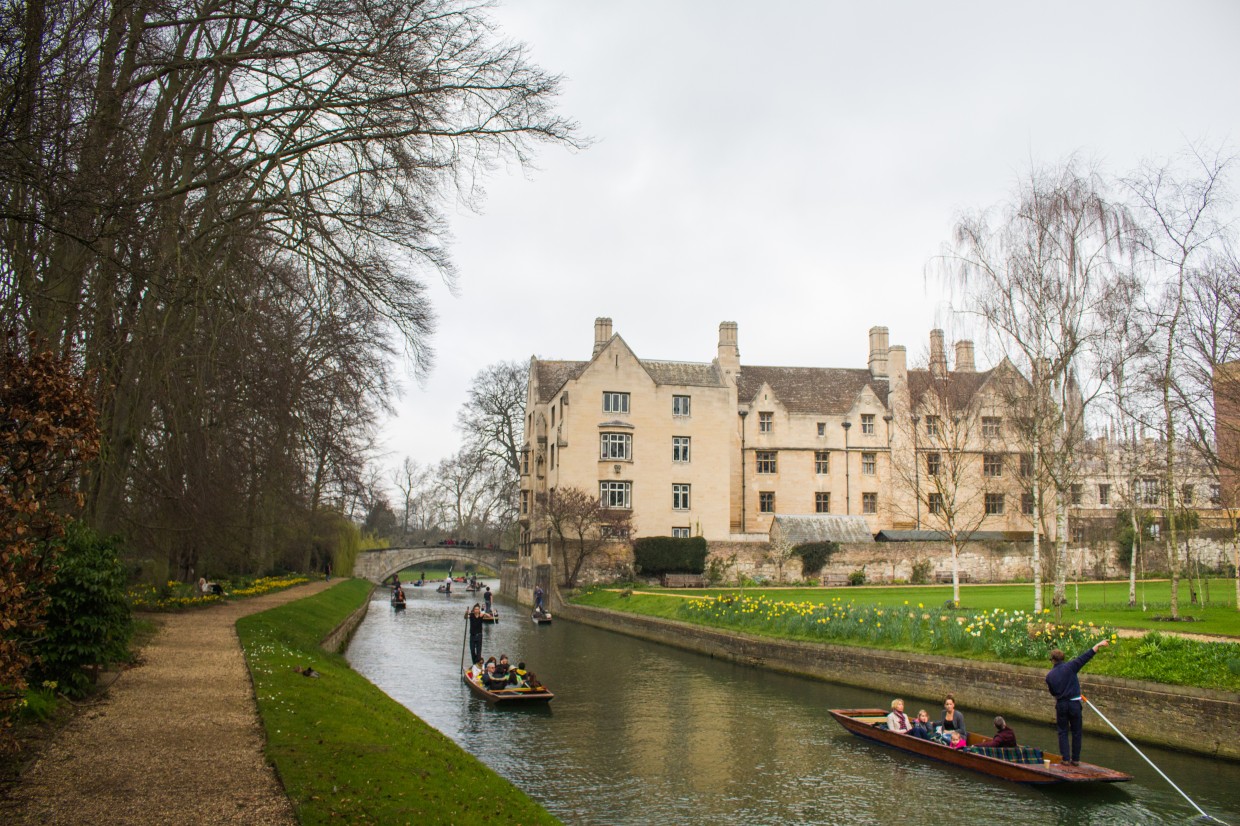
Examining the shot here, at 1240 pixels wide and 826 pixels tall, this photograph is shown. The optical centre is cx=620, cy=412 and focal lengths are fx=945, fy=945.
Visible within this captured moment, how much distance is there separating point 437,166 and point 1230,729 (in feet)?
47.0

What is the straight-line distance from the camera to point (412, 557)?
65750mm

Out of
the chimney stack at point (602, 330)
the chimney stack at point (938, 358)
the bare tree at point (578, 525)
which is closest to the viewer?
the chimney stack at point (938, 358)

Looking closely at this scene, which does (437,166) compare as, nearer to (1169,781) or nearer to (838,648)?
(1169,781)

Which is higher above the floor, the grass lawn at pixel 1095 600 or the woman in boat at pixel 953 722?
the grass lawn at pixel 1095 600

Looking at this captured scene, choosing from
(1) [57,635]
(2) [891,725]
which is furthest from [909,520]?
(1) [57,635]

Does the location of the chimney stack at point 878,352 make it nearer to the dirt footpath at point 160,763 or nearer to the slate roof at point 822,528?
the slate roof at point 822,528

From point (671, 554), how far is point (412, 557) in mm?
27339

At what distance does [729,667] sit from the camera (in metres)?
25.1

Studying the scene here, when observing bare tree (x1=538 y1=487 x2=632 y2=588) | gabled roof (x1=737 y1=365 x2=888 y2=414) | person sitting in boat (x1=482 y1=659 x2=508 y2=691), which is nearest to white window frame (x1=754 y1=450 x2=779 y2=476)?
gabled roof (x1=737 y1=365 x2=888 y2=414)

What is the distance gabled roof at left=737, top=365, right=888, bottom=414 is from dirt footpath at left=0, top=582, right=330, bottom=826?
41075mm

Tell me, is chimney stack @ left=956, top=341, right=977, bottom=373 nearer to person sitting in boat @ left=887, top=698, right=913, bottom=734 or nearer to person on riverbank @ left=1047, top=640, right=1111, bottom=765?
person sitting in boat @ left=887, top=698, right=913, bottom=734

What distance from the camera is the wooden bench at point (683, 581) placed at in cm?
4400

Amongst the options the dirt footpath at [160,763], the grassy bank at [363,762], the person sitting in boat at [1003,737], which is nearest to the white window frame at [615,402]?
the grassy bank at [363,762]

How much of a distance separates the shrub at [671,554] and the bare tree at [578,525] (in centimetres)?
125
